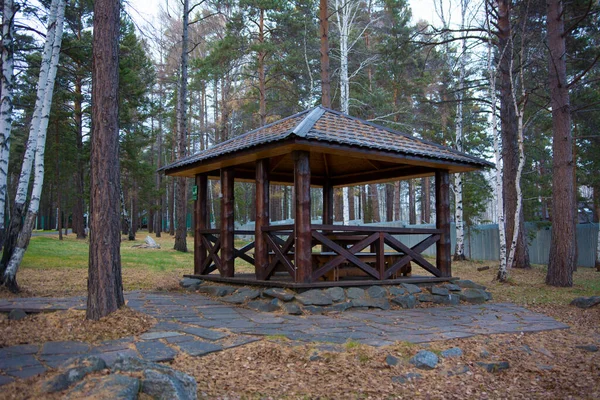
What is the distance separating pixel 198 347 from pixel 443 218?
228 inches

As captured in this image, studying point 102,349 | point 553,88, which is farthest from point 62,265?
point 553,88

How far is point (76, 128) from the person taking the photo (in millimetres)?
22297

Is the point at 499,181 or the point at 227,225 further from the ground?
the point at 499,181

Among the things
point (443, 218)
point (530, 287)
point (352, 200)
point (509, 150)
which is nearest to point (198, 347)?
point (443, 218)

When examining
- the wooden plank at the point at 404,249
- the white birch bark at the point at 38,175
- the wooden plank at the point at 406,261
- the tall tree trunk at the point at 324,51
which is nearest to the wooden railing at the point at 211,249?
the wooden plank at the point at 404,249

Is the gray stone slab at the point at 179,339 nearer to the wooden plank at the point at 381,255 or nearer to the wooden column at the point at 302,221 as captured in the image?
the wooden column at the point at 302,221

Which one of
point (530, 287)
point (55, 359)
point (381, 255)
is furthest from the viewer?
point (530, 287)

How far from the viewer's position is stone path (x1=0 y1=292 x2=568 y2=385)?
163 inches

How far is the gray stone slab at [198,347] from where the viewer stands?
4260 mm

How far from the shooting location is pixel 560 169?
1034 cm

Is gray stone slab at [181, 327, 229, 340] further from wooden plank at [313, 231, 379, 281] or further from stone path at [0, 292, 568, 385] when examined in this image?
wooden plank at [313, 231, 379, 281]

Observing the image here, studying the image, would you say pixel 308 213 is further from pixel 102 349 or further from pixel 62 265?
pixel 62 265

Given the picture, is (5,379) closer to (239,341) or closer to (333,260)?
(239,341)

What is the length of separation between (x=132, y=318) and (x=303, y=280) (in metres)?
2.62
